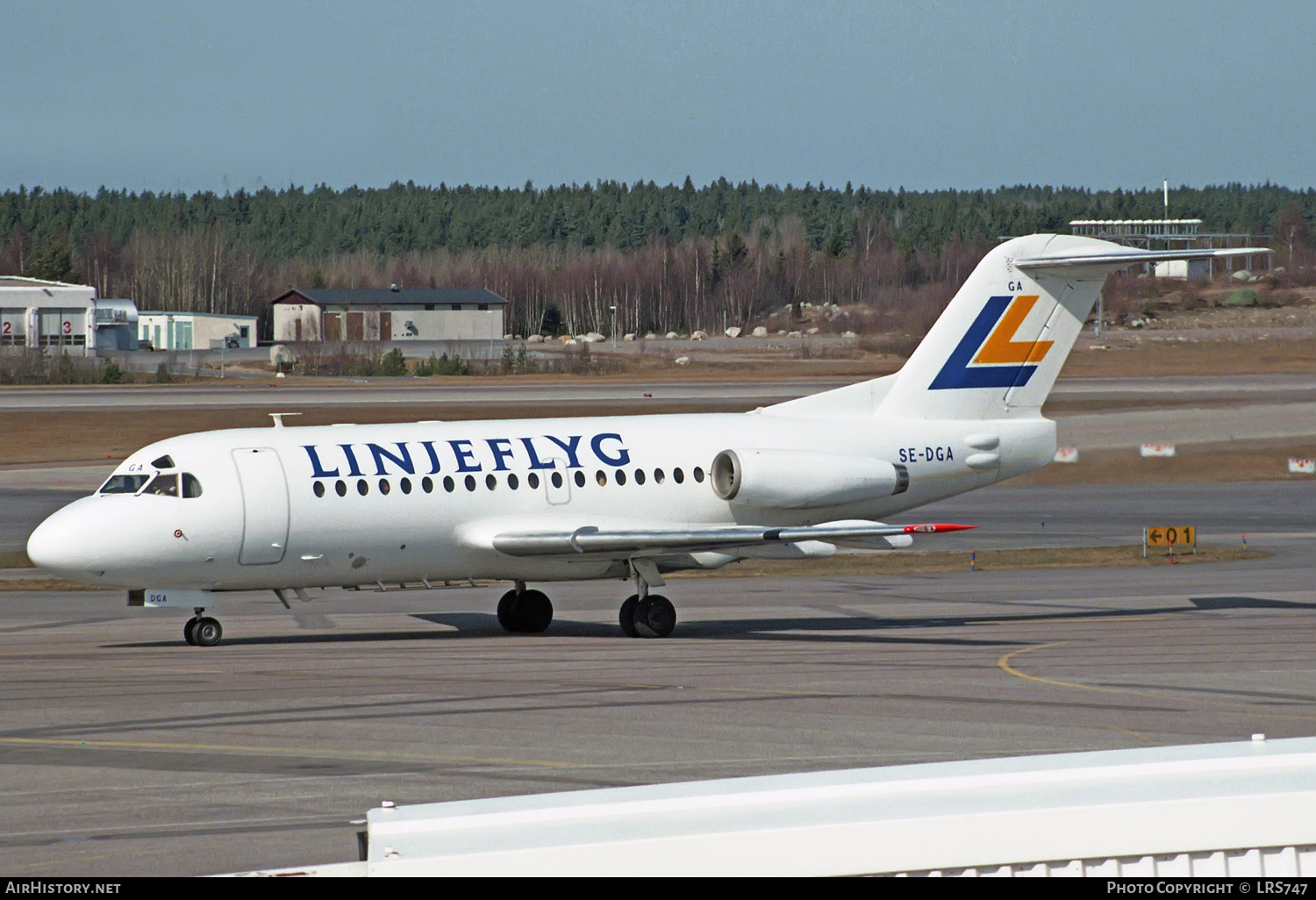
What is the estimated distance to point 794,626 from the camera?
92.2 feet

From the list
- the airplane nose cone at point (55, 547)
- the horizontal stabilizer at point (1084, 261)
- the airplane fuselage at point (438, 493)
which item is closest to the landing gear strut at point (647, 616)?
the airplane fuselage at point (438, 493)

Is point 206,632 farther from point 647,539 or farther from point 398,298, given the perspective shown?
point 398,298

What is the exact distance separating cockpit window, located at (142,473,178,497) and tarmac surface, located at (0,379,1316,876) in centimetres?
248

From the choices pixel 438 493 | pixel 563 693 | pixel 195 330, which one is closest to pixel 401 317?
pixel 195 330

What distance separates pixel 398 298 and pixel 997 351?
128 meters

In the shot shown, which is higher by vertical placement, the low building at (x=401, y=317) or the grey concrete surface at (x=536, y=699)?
the low building at (x=401, y=317)

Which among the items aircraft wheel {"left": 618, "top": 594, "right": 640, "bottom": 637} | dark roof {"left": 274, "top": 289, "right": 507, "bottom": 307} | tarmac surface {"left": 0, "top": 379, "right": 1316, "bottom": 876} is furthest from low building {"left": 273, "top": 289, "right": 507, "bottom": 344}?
aircraft wheel {"left": 618, "top": 594, "right": 640, "bottom": 637}

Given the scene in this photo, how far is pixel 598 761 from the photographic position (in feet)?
50.8

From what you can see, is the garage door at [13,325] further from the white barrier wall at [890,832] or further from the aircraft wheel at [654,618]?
the white barrier wall at [890,832]

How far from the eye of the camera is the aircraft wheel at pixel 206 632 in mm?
25031

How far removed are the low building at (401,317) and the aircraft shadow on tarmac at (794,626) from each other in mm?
123794

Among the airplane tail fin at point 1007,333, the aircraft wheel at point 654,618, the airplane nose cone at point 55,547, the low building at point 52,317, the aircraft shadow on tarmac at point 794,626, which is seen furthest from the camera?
the low building at point 52,317

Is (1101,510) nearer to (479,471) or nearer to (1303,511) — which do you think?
(1303,511)
